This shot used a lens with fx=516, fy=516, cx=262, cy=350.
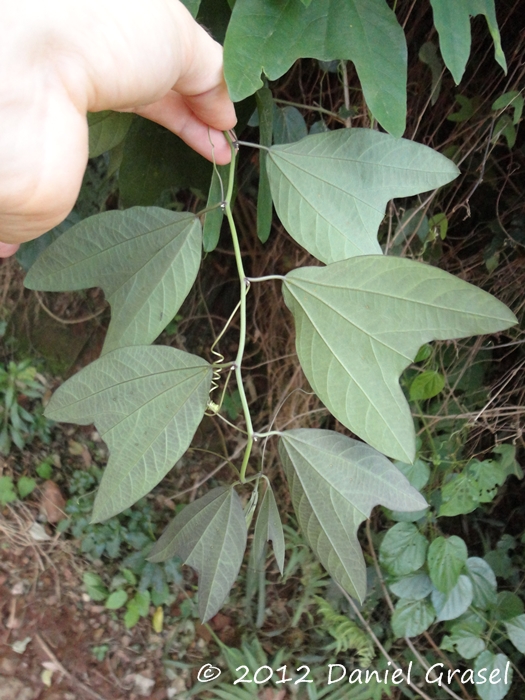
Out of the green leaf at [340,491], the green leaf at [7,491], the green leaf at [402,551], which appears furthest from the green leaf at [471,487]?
the green leaf at [7,491]

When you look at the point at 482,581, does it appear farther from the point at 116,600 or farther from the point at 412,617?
the point at 116,600

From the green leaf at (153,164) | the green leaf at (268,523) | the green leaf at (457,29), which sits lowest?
the green leaf at (268,523)

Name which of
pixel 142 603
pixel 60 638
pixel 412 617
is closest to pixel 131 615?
pixel 142 603

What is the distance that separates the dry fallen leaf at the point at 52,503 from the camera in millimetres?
1617

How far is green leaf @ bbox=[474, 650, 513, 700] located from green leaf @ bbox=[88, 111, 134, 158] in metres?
1.31

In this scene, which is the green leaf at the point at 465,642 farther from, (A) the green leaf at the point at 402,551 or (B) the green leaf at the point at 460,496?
(B) the green leaf at the point at 460,496

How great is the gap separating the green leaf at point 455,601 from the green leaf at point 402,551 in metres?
0.09

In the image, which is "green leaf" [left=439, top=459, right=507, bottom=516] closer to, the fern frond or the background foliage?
the background foliage

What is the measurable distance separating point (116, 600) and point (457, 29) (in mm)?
1567

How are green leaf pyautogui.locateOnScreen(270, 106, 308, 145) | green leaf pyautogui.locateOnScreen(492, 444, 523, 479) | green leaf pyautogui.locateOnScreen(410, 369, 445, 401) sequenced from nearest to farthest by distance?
green leaf pyautogui.locateOnScreen(270, 106, 308, 145), green leaf pyautogui.locateOnScreen(410, 369, 445, 401), green leaf pyautogui.locateOnScreen(492, 444, 523, 479)

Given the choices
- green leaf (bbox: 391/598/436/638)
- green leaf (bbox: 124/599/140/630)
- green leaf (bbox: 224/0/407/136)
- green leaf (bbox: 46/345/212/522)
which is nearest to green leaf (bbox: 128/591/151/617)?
green leaf (bbox: 124/599/140/630)

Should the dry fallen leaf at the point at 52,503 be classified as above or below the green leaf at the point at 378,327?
below

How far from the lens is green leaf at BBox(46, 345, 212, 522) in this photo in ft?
1.67

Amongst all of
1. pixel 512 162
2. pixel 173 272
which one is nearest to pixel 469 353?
pixel 512 162
